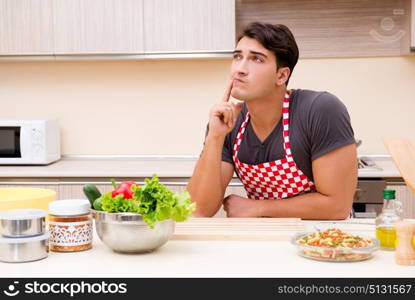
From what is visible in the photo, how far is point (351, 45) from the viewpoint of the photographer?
3863 mm

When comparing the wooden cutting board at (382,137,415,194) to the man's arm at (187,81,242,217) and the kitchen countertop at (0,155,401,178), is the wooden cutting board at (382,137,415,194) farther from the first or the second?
the kitchen countertop at (0,155,401,178)

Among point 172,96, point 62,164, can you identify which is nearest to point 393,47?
point 172,96

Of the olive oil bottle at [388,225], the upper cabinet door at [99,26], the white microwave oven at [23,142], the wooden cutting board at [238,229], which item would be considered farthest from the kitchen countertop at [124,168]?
the olive oil bottle at [388,225]

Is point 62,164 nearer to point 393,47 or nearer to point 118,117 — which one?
point 118,117

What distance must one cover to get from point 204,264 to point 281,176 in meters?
0.87

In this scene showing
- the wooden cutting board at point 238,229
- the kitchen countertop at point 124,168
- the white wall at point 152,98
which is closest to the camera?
the wooden cutting board at point 238,229

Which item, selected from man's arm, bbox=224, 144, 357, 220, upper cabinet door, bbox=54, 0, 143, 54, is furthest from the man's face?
upper cabinet door, bbox=54, 0, 143, 54

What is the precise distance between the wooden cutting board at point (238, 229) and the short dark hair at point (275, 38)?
66cm

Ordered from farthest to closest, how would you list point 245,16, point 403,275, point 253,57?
point 245,16
point 253,57
point 403,275

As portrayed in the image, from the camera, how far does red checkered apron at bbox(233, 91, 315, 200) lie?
7.55ft

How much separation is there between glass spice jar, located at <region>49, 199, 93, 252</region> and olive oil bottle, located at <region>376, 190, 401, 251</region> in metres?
0.77

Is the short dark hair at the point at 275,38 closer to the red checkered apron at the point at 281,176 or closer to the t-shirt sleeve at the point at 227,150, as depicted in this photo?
the red checkered apron at the point at 281,176

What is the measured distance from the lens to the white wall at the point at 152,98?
3.90 m

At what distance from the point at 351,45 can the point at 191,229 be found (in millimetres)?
2367
